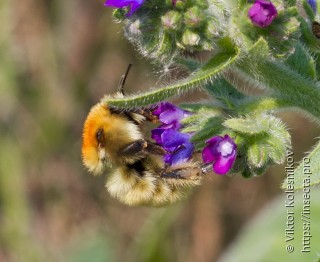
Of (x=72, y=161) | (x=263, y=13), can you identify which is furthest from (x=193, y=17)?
(x=72, y=161)

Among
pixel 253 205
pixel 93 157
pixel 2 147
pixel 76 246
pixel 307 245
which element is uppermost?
pixel 93 157

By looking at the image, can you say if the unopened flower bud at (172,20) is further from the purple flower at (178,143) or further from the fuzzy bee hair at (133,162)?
the fuzzy bee hair at (133,162)

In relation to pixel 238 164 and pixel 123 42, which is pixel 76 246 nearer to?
pixel 123 42

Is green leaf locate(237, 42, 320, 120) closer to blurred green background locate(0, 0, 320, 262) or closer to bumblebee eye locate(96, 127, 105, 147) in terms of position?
bumblebee eye locate(96, 127, 105, 147)

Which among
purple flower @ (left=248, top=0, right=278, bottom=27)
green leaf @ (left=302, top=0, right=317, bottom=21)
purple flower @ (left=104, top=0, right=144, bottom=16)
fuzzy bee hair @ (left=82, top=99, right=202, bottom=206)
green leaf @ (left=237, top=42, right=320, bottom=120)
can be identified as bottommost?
fuzzy bee hair @ (left=82, top=99, right=202, bottom=206)

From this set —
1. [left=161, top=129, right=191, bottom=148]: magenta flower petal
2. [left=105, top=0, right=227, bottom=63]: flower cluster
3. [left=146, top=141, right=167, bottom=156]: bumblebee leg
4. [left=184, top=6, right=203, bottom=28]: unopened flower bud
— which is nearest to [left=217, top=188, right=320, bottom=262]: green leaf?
[left=146, top=141, right=167, bottom=156]: bumblebee leg

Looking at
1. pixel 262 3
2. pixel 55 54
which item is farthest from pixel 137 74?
pixel 262 3
